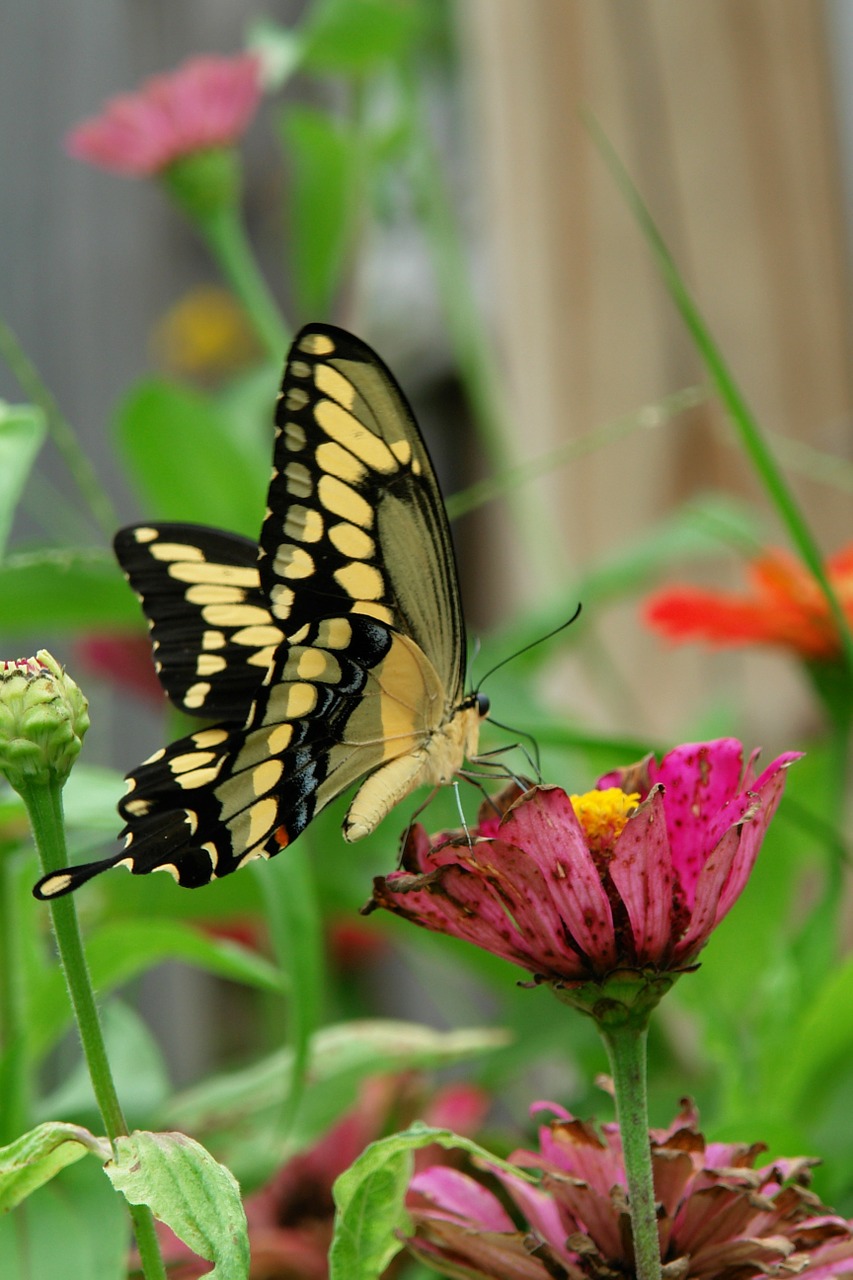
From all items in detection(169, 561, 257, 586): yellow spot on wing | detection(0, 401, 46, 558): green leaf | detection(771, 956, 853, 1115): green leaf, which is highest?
detection(0, 401, 46, 558): green leaf

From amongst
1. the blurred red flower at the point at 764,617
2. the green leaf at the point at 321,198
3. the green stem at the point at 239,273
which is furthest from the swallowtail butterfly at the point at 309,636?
the green leaf at the point at 321,198

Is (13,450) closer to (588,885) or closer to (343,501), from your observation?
(343,501)

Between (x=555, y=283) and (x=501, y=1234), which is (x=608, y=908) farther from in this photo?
(x=555, y=283)

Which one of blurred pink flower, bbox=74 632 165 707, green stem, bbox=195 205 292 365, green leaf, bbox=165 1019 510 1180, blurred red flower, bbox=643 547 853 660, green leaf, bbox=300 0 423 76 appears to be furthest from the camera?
blurred pink flower, bbox=74 632 165 707

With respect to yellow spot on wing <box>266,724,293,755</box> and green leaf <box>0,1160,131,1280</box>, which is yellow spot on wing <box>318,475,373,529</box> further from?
green leaf <box>0,1160,131,1280</box>

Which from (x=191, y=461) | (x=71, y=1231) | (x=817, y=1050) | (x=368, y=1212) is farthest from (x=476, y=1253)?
(x=191, y=461)

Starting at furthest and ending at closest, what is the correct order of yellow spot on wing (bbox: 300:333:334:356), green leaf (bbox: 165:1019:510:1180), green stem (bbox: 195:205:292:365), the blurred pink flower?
the blurred pink flower
green stem (bbox: 195:205:292:365)
green leaf (bbox: 165:1019:510:1180)
yellow spot on wing (bbox: 300:333:334:356)

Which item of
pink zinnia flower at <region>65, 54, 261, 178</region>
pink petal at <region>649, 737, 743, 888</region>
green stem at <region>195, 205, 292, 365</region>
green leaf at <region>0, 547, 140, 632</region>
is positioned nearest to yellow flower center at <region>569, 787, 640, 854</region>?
pink petal at <region>649, 737, 743, 888</region>

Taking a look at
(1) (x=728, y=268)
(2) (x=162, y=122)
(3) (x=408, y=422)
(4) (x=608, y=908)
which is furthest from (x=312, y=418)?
(1) (x=728, y=268)
